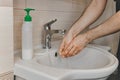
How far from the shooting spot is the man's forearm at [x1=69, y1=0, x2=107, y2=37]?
97 centimetres

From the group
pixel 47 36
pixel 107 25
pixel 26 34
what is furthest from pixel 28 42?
pixel 107 25

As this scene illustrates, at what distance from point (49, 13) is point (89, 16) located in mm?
270

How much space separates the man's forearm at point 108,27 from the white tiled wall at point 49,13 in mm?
375

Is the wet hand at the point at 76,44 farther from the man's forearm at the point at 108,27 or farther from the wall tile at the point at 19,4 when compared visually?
the wall tile at the point at 19,4

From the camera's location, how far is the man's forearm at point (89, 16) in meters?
0.97

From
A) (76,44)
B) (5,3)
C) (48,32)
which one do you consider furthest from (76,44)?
(5,3)

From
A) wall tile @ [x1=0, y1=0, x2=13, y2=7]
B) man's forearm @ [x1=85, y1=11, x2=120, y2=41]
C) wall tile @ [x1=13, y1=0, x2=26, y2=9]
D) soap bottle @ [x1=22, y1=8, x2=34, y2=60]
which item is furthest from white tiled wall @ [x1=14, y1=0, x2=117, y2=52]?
man's forearm @ [x1=85, y1=11, x2=120, y2=41]

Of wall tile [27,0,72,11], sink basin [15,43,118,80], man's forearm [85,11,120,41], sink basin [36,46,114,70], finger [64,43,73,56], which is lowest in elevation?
sink basin [36,46,114,70]

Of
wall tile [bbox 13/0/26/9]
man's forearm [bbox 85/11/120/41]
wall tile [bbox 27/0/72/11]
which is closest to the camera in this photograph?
man's forearm [bbox 85/11/120/41]

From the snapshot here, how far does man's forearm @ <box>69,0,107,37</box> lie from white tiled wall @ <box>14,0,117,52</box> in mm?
231

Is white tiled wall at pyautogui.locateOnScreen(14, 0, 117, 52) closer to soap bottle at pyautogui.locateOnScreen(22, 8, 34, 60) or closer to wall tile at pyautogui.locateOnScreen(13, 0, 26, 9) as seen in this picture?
wall tile at pyautogui.locateOnScreen(13, 0, 26, 9)

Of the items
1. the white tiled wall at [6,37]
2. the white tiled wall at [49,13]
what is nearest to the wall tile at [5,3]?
the white tiled wall at [6,37]

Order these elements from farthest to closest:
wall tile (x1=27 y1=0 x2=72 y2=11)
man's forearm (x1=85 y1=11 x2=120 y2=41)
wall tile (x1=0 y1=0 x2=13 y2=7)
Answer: wall tile (x1=27 y1=0 x2=72 y2=11) < man's forearm (x1=85 y1=11 x2=120 y2=41) < wall tile (x1=0 y1=0 x2=13 y2=7)

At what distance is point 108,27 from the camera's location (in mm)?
810
